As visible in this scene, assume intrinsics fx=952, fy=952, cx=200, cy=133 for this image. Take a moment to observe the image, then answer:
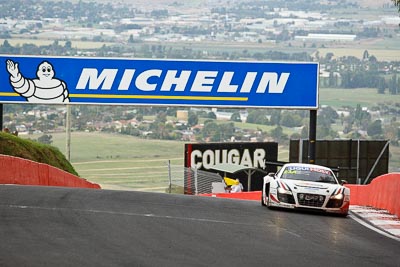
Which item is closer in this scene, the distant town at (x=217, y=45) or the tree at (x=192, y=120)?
the distant town at (x=217, y=45)

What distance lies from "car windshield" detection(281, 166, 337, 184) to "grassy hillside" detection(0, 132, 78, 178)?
1304 cm

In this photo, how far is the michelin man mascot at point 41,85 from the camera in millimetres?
31719

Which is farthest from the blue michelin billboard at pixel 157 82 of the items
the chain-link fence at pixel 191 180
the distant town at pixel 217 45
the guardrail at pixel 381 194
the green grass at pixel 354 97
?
the green grass at pixel 354 97

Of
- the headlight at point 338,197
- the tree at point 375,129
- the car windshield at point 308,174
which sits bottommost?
the tree at point 375,129

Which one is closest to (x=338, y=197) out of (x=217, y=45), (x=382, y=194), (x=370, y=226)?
(x=370, y=226)

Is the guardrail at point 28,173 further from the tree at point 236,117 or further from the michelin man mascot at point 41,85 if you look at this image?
the tree at point 236,117

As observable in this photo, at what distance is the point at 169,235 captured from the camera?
1362 cm

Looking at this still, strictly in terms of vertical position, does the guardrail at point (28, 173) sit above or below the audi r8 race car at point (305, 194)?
below

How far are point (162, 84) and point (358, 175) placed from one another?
18.7 metres

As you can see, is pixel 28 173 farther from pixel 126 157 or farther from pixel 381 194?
pixel 126 157

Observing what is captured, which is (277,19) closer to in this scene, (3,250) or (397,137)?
(397,137)

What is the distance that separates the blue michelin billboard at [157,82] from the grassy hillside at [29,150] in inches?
54.2

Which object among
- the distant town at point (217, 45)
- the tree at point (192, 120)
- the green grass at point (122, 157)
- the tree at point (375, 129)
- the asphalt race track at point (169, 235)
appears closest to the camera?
the asphalt race track at point (169, 235)

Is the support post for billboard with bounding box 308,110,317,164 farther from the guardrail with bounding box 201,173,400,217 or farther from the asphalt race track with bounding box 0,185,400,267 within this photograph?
the asphalt race track with bounding box 0,185,400,267
